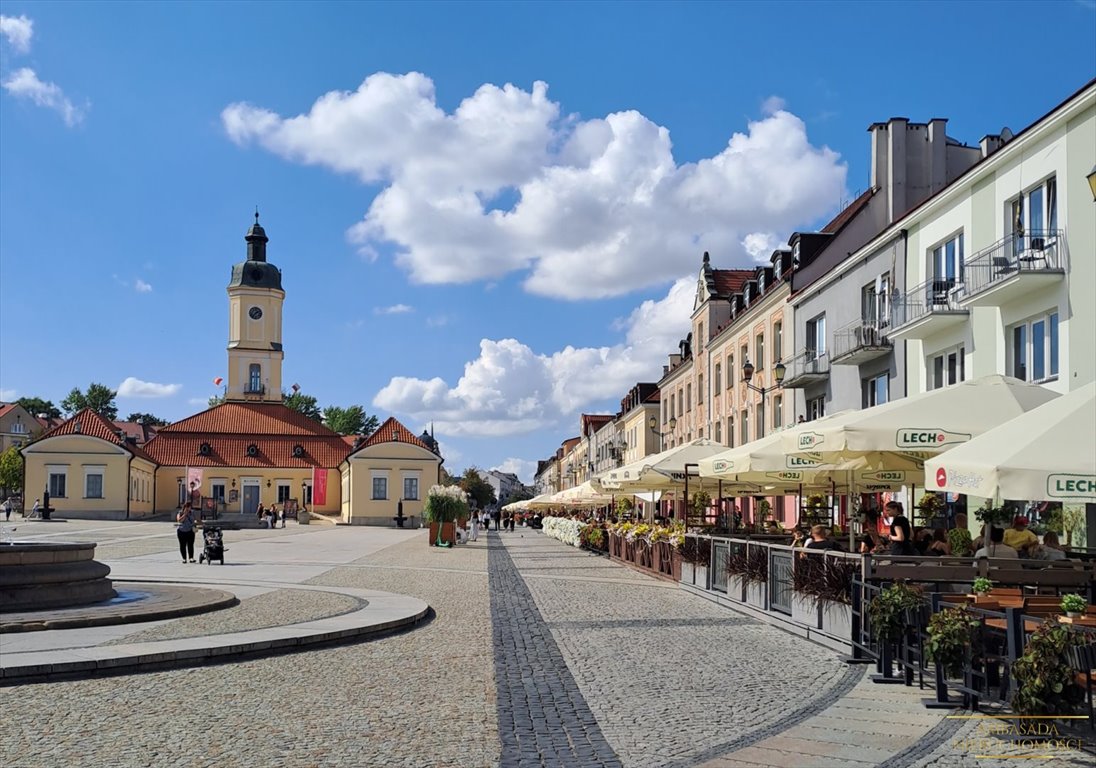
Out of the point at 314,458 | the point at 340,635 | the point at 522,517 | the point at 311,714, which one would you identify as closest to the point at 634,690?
the point at 311,714

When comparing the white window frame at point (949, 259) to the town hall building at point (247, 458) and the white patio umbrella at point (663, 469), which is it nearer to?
the white patio umbrella at point (663, 469)

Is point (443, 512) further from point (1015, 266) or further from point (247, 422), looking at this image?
point (247, 422)

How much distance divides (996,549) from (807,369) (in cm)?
2243

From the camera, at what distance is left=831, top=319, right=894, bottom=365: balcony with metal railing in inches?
1133

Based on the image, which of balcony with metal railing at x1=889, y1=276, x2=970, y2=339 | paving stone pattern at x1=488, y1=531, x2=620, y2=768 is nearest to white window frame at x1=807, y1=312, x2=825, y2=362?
balcony with metal railing at x1=889, y1=276, x2=970, y2=339

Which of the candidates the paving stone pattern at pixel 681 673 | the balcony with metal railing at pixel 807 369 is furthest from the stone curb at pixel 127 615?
the balcony with metal railing at pixel 807 369

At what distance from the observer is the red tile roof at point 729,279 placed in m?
54.0

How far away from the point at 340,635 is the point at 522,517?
319ft

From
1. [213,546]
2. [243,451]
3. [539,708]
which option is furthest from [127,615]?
[243,451]

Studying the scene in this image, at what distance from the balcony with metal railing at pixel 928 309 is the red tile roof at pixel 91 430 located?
216 feet

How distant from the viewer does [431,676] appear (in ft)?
37.3

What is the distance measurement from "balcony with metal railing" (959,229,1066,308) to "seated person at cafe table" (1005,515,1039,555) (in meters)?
6.55

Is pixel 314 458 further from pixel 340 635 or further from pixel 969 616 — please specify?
pixel 969 616

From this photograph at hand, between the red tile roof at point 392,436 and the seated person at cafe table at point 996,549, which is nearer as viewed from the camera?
the seated person at cafe table at point 996,549
